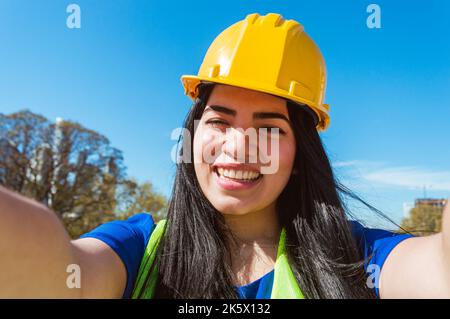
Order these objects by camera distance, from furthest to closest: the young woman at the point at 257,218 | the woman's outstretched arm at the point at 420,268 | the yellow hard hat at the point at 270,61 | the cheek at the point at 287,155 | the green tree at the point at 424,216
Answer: the green tree at the point at 424,216 < the yellow hard hat at the point at 270,61 < the cheek at the point at 287,155 < the young woman at the point at 257,218 < the woman's outstretched arm at the point at 420,268

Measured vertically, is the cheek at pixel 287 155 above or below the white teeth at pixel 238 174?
above

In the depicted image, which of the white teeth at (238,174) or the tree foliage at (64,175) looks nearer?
the white teeth at (238,174)

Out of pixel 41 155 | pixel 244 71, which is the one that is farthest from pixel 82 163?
pixel 244 71

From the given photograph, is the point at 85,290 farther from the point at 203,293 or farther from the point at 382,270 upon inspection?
the point at 382,270

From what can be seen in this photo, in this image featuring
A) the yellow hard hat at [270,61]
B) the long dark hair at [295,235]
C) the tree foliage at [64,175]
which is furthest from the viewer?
the tree foliage at [64,175]

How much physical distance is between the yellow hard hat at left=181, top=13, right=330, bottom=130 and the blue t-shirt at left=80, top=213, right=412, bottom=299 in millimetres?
965

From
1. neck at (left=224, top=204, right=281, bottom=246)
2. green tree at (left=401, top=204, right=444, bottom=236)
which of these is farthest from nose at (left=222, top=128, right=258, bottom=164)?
green tree at (left=401, top=204, right=444, bottom=236)

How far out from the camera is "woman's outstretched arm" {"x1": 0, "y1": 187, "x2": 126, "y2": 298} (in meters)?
1.51

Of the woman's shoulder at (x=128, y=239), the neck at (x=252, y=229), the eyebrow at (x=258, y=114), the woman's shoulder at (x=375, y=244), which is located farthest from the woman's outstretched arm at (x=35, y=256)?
the woman's shoulder at (x=375, y=244)

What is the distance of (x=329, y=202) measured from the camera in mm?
2828

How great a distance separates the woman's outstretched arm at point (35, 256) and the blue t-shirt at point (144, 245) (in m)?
0.37

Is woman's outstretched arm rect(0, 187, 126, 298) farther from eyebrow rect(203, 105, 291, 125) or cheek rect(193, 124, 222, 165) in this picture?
eyebrow rect(203, 105, 291, 125)

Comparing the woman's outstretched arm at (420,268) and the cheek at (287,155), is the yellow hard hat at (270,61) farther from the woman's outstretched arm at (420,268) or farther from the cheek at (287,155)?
the woman's outstretched arm at (420,268)

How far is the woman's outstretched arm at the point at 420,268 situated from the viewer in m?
1.94
